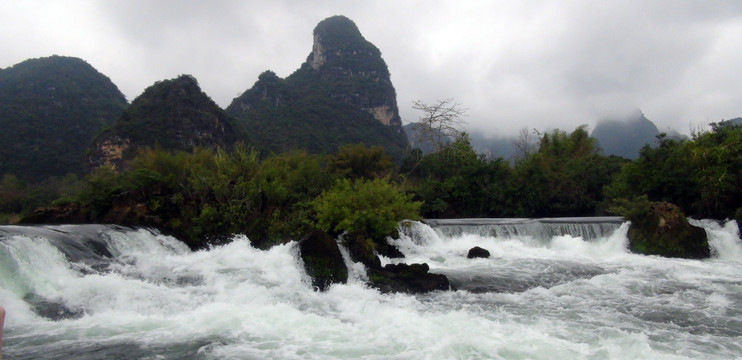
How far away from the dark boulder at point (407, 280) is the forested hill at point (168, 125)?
40212 millimetres

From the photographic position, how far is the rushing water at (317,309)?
6.63m

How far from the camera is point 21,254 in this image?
927 centimetres

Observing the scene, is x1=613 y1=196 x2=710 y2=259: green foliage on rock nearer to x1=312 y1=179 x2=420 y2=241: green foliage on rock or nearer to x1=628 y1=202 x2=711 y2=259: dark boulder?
x1=628 y1=202 x2=711 y2=259: dark boulder

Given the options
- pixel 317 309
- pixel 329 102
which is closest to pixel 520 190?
pixel 317 309

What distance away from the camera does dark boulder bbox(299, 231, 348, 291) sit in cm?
1045

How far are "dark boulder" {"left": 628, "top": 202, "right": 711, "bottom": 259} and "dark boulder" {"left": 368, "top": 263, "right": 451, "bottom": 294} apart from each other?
9.67m

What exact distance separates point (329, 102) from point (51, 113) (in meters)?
45.0

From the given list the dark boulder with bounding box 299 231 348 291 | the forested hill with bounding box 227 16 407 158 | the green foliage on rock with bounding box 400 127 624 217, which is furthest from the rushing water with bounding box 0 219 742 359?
the forested hill with bounding box 227 16 407 158

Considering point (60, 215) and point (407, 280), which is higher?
point (60, 215)

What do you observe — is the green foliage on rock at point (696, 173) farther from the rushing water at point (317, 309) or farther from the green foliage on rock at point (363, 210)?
the green foliage on rock at point (363, 210)

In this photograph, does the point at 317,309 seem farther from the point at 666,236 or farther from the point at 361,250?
the point at 666,236

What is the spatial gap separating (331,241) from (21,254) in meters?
6.46

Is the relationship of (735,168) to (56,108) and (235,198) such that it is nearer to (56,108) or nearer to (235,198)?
(235,198)

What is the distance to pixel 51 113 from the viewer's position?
54.9 metres
